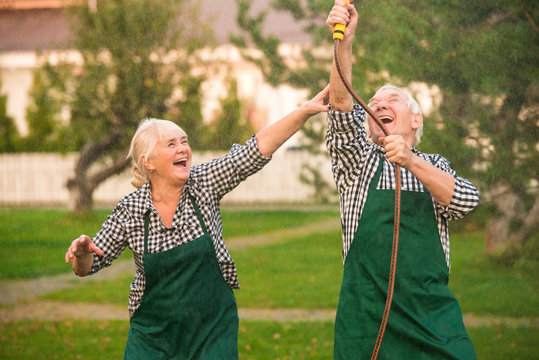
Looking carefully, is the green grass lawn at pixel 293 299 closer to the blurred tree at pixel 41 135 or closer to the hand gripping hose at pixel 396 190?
the hand gripping hose at pixel 396 190

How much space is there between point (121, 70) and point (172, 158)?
11444mm

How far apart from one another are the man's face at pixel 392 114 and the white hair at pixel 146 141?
0.79 m

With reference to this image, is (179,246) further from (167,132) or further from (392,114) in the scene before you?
(392,114)

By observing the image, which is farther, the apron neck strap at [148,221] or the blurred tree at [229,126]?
the blurred tree at [229,126]

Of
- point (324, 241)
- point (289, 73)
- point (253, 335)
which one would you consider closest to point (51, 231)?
point (324, 241)

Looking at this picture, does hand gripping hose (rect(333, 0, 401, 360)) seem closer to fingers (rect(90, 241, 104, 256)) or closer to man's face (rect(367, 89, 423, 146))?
man's face (rect(367, 89, 423, 146))

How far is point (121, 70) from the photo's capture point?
14070 mm

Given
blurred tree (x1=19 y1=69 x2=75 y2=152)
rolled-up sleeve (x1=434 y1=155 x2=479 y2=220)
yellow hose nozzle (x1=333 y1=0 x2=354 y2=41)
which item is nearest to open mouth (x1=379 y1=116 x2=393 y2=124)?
rolled-up sleeve (x1=434 y1=155 x2=479 y2=220)

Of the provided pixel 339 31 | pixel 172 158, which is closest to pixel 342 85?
pixel 339 31

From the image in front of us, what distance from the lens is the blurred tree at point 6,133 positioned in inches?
762

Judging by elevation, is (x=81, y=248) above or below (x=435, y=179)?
below

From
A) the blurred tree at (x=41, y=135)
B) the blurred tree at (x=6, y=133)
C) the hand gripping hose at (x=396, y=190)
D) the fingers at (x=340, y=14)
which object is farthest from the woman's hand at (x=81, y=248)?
the blurred tree at (x=6, y=133)

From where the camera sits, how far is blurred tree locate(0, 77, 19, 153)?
19.3 m

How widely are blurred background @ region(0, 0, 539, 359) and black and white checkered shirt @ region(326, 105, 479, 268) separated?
6.98 ft
